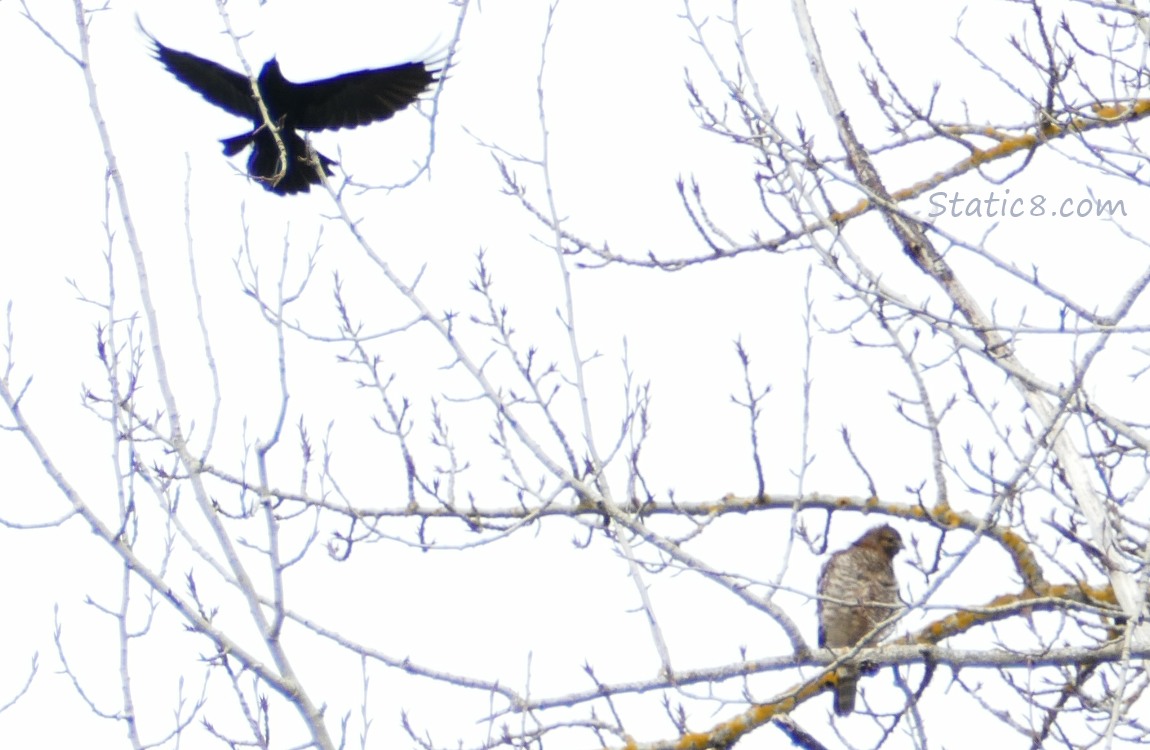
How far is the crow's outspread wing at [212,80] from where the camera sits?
6.23m

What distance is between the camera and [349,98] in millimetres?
6426

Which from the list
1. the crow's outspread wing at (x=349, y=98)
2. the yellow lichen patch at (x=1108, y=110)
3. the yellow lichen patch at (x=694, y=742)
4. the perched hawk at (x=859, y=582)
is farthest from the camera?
the crow's outspread wing at (x=349, y=98)

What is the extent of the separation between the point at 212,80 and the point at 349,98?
63 centimetres

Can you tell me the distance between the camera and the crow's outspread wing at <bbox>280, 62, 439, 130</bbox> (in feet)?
20.9

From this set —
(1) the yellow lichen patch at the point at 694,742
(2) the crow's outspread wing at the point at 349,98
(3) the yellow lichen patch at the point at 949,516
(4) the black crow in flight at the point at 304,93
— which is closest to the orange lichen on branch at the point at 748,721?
(1) the yellow lichen patch at the point at 694,742

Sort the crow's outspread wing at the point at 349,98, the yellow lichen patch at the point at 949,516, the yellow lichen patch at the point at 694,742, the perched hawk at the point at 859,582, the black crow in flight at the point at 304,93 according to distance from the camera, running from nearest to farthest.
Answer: the yellow lichen patch at the point at 694,742 → the yellow lichen patch at the point at 949,516 → the perched hawk at the point at 859,582 → the black crow in flight at the point at 304,93 → the crow's outspread wing at the point at 349,98

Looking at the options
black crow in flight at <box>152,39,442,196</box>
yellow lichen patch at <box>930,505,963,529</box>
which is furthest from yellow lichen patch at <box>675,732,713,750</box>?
black crow in flight at <box>152,39,442,196</box>

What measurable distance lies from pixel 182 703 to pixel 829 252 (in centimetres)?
231

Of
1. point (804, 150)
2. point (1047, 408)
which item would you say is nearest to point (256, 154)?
point (804, 150)

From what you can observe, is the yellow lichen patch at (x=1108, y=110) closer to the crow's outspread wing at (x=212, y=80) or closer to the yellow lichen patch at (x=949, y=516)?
the yellow lichen patch at (x=949, y=516)

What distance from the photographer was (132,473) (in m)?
3.35

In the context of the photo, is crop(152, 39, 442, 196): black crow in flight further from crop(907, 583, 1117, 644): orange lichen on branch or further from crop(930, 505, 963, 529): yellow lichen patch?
crop(907, 583, 1117, 644): orange lichen on branch

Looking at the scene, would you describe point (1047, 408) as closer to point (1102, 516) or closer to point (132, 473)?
point (1102, 516)

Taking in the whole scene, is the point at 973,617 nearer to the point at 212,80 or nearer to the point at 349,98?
the point at 349,98
